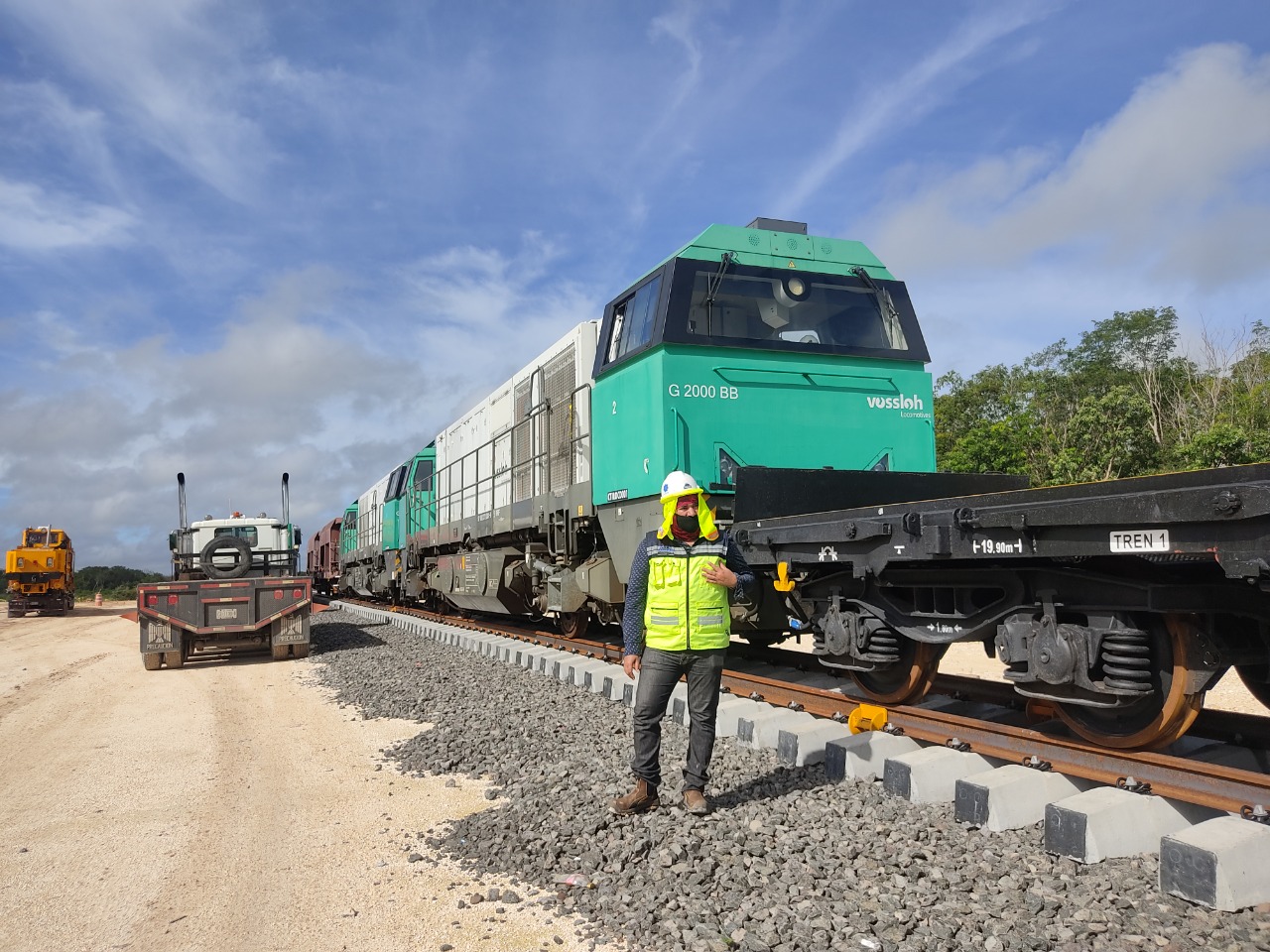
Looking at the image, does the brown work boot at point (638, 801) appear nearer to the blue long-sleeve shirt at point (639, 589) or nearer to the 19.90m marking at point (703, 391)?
the blue long-sleeve shirt at point (639, 589)

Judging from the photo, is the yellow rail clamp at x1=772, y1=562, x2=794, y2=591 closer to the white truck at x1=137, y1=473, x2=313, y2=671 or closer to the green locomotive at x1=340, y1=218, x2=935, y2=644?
the green locomotive at x1=340, y1=218, x2=935, y2=644

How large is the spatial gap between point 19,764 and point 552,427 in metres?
5.66

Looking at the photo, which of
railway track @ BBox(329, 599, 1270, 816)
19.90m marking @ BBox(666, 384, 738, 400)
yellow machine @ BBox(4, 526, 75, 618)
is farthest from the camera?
yellow machine @ BBox(4, 526, 75, 618)

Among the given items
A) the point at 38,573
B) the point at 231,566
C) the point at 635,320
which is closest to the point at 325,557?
the point at 38,573

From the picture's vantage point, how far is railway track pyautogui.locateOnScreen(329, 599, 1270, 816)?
11.6ft

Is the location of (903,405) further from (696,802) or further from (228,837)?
(228,837)

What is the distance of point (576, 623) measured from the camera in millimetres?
10523

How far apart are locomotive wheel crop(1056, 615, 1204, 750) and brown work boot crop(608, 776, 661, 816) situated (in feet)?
6.90

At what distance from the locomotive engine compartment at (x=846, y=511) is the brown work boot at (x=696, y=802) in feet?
4.70

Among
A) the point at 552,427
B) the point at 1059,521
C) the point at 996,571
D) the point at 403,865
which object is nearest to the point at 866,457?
the point at 996,571

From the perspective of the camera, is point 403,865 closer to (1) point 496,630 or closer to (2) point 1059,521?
(2) point 1059,521

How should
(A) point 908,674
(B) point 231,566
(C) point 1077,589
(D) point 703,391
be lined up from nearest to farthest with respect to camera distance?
(C) point 1077,589 < (A) point 908,674 < (D) point 703,391 < (B) point 231,566

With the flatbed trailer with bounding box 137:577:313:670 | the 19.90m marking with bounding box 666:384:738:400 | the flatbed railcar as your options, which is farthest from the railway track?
the flatbed railcar

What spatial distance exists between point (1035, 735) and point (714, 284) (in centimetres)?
408
